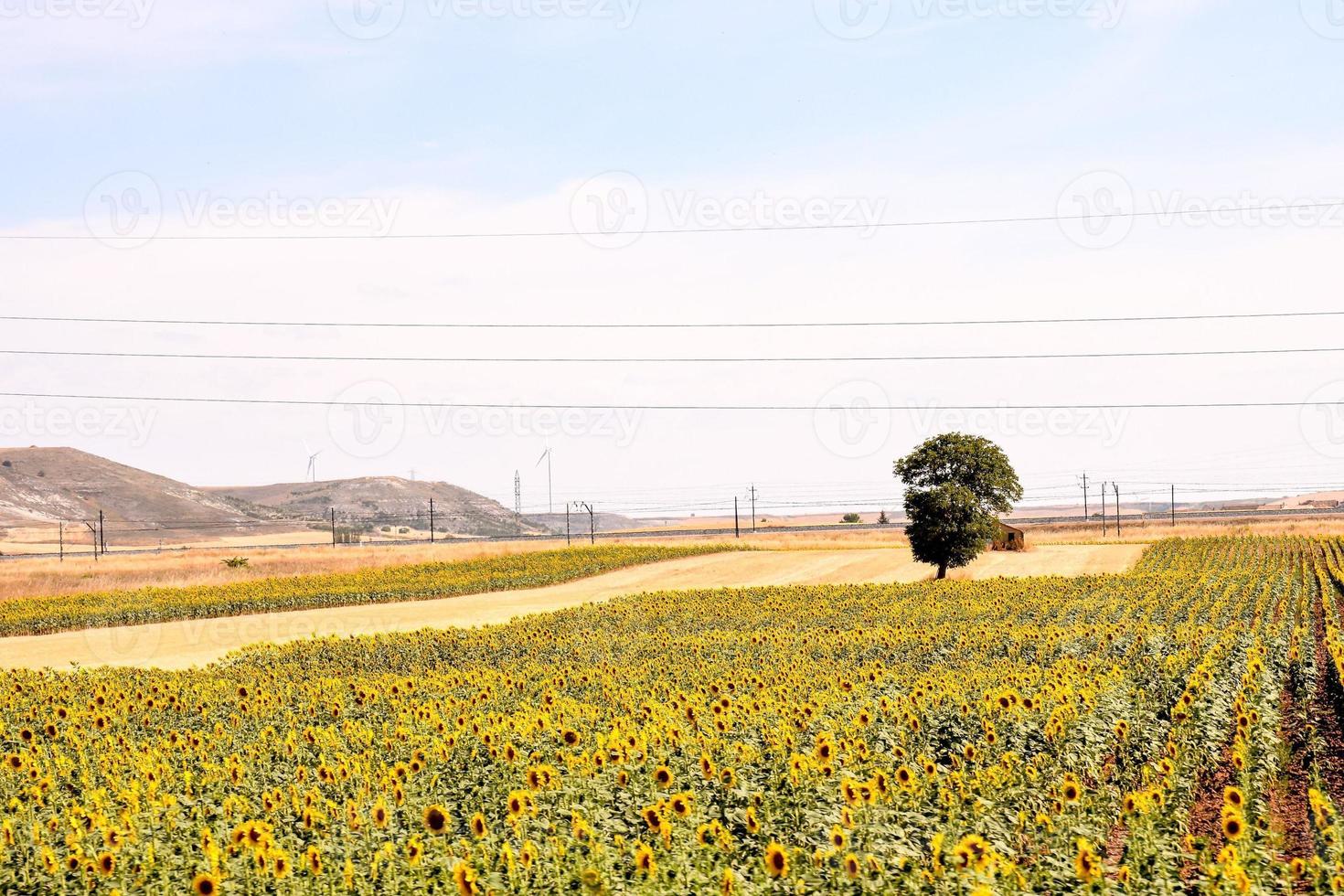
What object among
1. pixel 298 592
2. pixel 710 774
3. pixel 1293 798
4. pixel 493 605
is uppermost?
pixel 710 774

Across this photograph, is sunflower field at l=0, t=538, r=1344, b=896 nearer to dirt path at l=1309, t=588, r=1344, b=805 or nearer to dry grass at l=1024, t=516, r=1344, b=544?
dirt path at l=1309, t=588, r=1344, b=805

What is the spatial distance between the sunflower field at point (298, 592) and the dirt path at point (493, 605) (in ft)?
4.42

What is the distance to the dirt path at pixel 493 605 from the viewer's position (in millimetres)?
37531

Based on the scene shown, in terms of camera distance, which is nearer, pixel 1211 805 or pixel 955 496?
pixel 1211 805

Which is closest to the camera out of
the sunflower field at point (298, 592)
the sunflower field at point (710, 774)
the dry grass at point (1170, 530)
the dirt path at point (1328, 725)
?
the sunflower field at point (710, 774)

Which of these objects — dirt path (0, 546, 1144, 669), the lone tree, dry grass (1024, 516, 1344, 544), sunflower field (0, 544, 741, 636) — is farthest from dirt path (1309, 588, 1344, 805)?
dry grass (1024, 516, 1344, 544)

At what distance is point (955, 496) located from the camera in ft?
194

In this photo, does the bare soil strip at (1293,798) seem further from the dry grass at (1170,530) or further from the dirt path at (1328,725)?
the dry grass at (1170,530)

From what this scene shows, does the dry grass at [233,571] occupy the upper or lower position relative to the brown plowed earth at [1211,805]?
upper

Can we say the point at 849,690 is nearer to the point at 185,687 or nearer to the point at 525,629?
the point at 185,687

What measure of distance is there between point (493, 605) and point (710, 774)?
40907 mm

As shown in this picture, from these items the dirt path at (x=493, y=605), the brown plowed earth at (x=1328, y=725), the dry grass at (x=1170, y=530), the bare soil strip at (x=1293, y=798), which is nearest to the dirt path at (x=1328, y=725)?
the brown plowed earth at (x=1328, y=725)

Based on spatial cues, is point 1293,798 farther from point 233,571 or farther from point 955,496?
point 233,571

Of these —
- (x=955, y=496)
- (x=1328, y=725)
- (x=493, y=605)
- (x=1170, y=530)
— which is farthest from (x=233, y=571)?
A: (x=1170, y=530)
